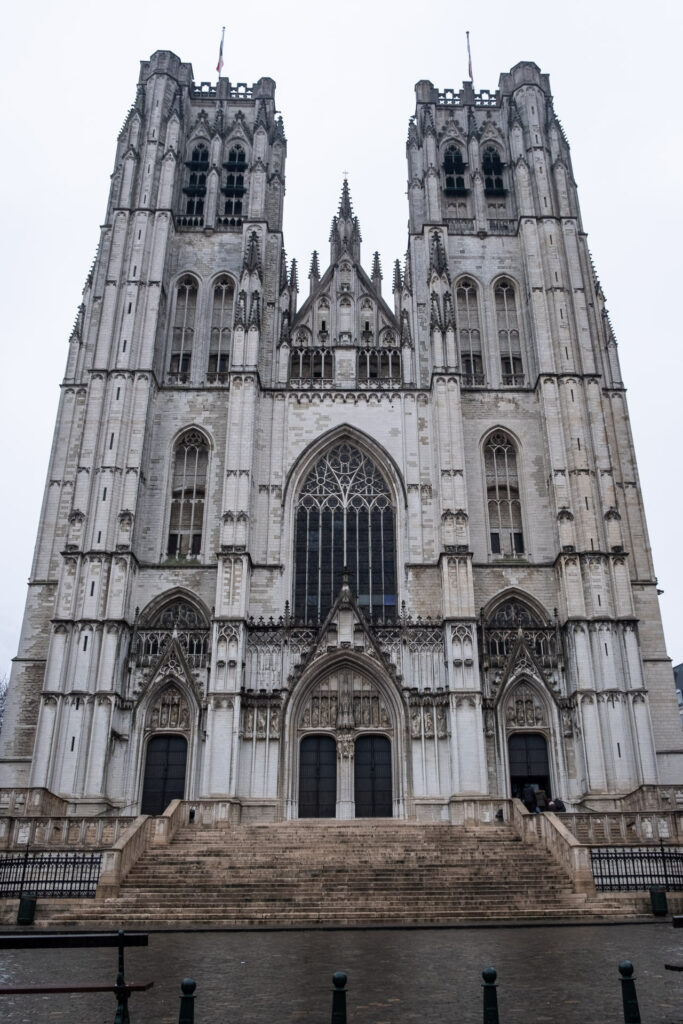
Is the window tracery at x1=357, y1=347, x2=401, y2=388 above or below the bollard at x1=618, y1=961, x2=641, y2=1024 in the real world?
above

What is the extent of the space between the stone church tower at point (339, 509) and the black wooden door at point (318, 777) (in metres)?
0.09

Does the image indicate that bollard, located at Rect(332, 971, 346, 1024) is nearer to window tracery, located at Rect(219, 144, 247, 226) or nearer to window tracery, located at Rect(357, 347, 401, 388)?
window tracery, located at Rect(357, 347, 401, 388)

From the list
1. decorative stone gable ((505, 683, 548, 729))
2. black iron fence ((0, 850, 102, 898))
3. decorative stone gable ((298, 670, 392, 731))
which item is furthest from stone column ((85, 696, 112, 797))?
decorative stone gable ((505, 683, 548, 729))

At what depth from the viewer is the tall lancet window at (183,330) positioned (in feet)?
119

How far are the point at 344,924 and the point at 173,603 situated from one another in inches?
688

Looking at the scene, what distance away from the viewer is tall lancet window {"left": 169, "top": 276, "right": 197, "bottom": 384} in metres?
36.3

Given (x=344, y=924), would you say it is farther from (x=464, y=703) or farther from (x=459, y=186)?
(x=459, y=186)

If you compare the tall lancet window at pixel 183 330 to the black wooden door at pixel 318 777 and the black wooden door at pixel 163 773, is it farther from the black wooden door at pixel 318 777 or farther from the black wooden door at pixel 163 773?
the black wooden door at pixel 318 777

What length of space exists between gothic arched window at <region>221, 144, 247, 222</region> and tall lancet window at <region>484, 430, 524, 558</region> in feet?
53.8

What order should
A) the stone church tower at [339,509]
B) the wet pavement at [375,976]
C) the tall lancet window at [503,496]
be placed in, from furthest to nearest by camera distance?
the tall lancet window at [503,496]
the stone church tower at [339,509]
the wet pavement at [375,976]

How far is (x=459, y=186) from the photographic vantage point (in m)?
41.1

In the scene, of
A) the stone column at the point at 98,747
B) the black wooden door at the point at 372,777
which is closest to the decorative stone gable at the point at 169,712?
the stone column at the point at 98,747

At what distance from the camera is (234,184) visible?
4112 centimetres

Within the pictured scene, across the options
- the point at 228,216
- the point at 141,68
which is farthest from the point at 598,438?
the point at 141,68
